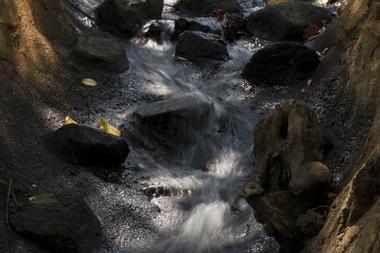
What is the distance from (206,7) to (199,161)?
18.9ft

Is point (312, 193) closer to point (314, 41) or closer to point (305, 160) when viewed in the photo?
point (305, 160)

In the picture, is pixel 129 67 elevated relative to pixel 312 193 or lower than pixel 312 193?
lower

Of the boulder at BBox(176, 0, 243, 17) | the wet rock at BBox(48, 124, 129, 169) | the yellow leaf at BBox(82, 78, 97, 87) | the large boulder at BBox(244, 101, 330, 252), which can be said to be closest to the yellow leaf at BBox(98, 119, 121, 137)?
the wet rock at BBox(48, 124, 129, 169)

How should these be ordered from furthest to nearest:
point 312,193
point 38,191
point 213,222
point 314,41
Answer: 1. point 314,41
2. point 213,222
3. point 38,191
4. point 312,193

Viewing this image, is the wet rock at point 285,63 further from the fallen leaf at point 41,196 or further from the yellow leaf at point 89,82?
the fallen leaf at point 41,196

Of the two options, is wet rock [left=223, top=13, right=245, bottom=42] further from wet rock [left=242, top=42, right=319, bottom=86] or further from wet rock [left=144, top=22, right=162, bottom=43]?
wet rock [left=242, top=42, right=319, bottom=86]

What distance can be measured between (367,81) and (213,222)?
2148 mm

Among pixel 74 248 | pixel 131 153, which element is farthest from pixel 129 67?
pixel 74 248

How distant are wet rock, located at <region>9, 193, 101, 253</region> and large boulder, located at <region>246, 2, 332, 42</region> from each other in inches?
236

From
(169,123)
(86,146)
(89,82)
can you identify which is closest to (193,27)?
(89,82)

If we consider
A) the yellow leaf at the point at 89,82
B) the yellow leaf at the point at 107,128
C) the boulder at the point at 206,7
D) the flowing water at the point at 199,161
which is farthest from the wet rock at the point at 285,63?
the boulder at the point at 206,7

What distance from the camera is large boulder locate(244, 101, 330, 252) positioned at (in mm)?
4172

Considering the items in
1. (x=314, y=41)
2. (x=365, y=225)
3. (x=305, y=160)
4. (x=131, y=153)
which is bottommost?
(x=131, y=153)

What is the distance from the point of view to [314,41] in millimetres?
8945
